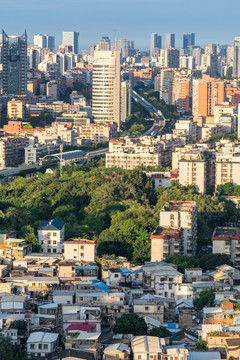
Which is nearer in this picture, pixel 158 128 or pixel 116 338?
pixel 116 338

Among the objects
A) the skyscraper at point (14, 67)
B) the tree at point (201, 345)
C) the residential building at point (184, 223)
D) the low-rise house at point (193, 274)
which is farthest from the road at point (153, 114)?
the tree at point (201, 345)

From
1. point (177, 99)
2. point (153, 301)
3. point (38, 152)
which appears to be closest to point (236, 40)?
point (177, 99)

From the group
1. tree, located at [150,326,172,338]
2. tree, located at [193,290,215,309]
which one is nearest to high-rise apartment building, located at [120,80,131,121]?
tree, located at [193,290,215,309]

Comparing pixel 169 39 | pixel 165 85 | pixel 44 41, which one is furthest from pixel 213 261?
pixel 169 39

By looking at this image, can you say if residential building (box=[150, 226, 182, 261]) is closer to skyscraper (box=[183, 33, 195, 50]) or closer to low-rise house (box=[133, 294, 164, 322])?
low-rise house (box=[133, 294, 164, 322])

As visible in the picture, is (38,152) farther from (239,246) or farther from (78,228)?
(239,246)

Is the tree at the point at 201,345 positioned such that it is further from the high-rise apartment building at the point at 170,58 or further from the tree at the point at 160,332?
the high-rise apartment building at the point at 170,58
